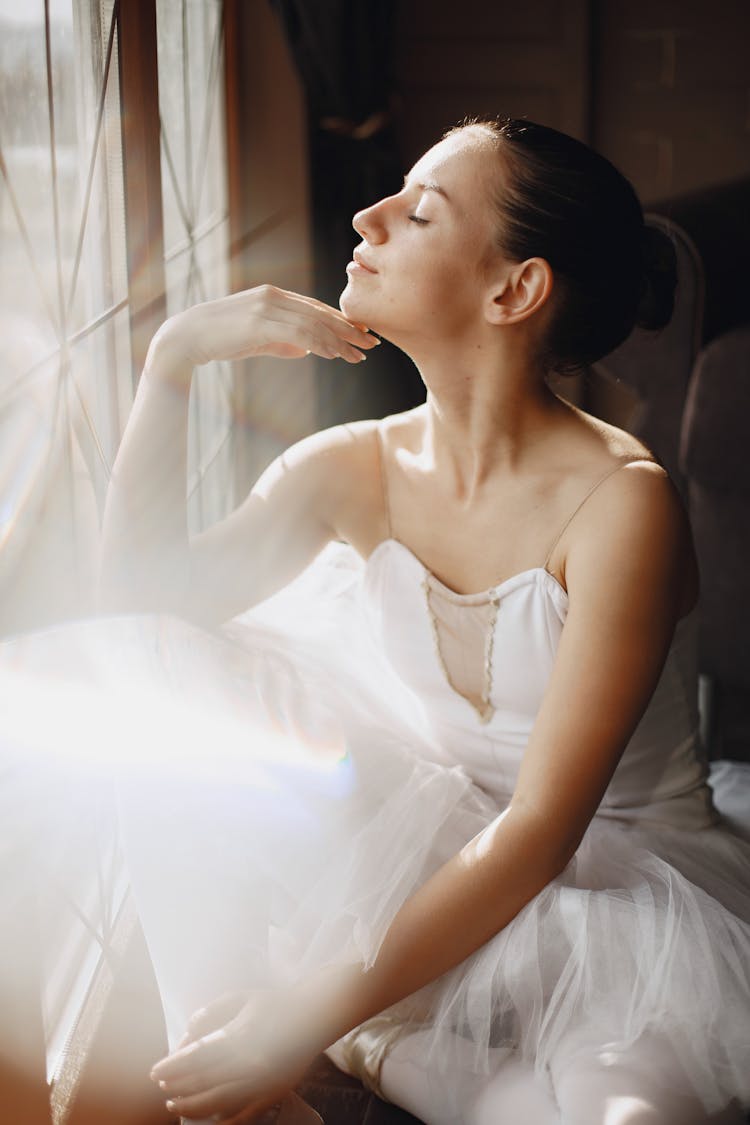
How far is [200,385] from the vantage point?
2.21 m

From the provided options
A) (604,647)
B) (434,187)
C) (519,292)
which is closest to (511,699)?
(604,647)

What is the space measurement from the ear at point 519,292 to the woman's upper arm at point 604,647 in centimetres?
20

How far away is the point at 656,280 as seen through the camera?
124 cm

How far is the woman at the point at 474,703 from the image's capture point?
102 cm

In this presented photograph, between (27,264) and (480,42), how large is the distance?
110 inches

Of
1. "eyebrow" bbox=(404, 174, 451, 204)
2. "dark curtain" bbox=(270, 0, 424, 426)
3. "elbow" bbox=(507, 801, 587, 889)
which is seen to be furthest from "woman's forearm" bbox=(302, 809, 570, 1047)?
"dark curtain" bbox=(270, 0, 424, 426)

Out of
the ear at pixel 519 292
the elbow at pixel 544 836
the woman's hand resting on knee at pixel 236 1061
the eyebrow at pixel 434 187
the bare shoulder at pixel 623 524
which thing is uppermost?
the eyebrow at pixel 434 187

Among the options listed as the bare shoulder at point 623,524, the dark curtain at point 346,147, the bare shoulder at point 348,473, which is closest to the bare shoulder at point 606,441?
the bare shoulder at point 623,524

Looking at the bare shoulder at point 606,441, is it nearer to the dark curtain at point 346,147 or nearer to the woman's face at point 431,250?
the woman's face at point 431,250

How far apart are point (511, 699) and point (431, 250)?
0.50 m

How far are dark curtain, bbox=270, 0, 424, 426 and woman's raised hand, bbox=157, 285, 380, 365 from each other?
1.39 meters

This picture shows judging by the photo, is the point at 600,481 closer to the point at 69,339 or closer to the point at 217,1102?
the point at 69,339

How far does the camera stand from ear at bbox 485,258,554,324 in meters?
1.17

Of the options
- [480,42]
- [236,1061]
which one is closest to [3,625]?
[236,1061]
